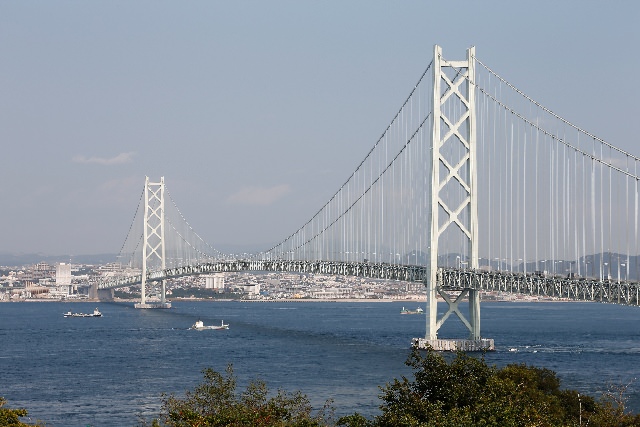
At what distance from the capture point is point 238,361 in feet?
149

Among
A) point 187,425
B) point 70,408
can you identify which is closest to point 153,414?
point 70,408

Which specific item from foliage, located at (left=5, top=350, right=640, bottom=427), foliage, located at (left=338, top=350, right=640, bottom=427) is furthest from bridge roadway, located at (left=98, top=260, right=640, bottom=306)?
foliage, located at (left=5, top=350, right=640, bottom=427)

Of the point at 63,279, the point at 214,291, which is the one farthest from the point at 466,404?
the point at 63,279

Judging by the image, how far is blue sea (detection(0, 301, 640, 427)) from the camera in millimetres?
32938

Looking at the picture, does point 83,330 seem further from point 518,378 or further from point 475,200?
point 518,378

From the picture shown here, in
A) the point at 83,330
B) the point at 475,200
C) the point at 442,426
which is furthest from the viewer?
the point at 83,330

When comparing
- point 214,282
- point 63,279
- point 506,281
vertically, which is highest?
point 214,282

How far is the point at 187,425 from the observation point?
1662cm

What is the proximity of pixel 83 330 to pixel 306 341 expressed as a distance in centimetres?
2054

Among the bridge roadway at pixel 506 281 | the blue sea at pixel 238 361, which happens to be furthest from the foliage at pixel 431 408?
the bridge roadway at pixel 506 281

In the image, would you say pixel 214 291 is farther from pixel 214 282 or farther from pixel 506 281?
pixel 506 281

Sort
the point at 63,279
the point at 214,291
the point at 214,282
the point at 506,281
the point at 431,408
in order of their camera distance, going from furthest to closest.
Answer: the point at 214,282 → the point at 214,291 → the point at 63,279 → the point at 506,281 → the point at 431,408

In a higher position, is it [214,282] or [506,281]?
[214,282]

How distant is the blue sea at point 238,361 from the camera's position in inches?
1297
